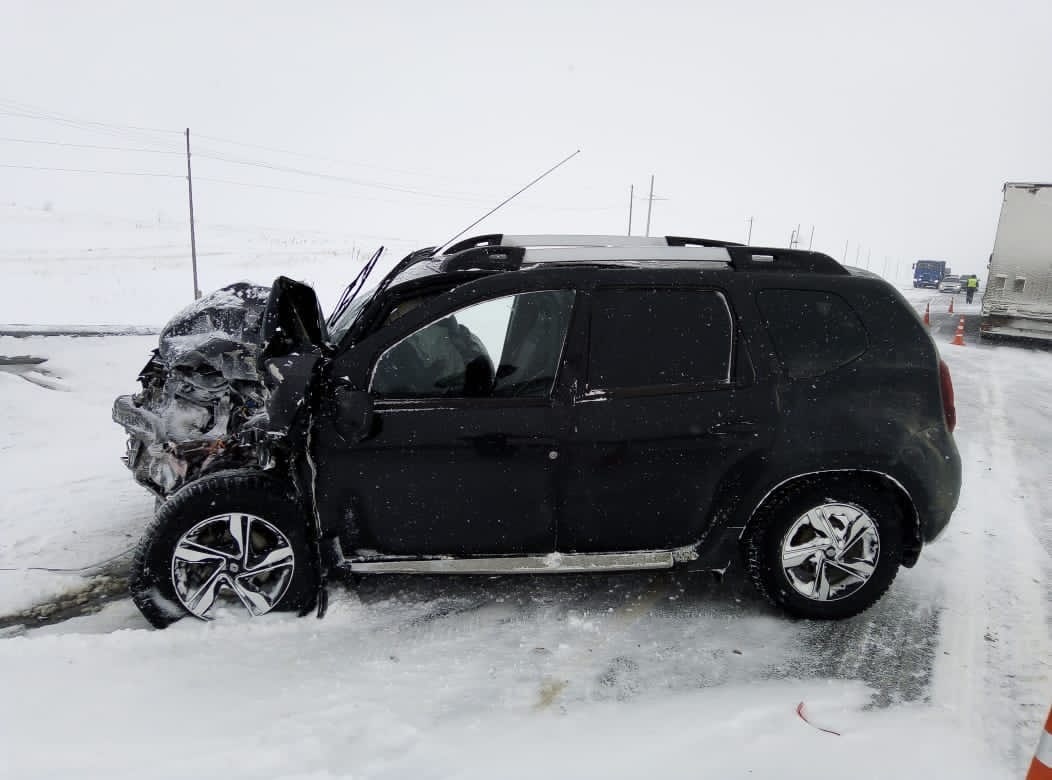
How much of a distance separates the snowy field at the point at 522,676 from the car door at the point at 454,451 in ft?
1.72

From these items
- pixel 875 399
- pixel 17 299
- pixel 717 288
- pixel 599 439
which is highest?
pixel 717 288

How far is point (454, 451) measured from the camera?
321cm

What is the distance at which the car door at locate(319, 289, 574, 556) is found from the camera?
3.20 m

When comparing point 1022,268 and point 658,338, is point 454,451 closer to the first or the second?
point 658,338

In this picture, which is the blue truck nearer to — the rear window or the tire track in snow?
the tire track in snow

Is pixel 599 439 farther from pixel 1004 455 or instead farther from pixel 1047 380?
pixel 1047 380

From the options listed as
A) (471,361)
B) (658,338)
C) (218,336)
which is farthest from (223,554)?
(658,338)

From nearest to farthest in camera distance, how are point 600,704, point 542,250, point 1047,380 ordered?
point 600,704
point 542,250
point 1047,380

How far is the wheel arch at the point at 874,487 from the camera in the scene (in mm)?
3410

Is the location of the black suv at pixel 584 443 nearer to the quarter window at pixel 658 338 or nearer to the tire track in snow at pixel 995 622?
the quarter window at pixel 658 338

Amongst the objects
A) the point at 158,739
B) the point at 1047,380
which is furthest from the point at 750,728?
the point at 1047,380

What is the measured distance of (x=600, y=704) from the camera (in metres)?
2.92

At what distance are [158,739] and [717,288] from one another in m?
3.05

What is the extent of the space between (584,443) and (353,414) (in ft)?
3.49
